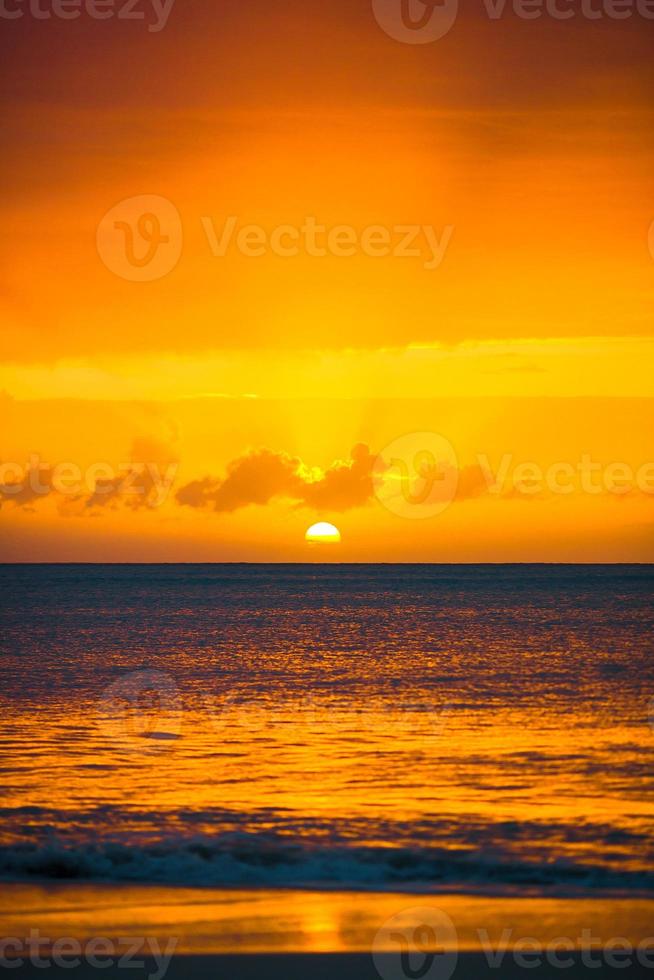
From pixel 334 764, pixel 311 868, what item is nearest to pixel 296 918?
pixel 311 868

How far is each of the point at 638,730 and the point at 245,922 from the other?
1587 cm

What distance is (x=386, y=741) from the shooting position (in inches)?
933

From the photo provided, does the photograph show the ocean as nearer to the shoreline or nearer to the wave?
the wave

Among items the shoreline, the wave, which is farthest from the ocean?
the shoreline

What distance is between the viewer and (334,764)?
21.1m

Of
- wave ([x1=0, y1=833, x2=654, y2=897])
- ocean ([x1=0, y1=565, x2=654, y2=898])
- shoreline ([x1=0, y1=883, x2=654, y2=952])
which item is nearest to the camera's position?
shoreline ([x1=0, y1=883, x2=654, y2=952])

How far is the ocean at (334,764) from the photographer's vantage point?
14.7 meters

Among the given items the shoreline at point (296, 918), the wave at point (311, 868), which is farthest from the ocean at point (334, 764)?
the shoreline at point (296, 918)

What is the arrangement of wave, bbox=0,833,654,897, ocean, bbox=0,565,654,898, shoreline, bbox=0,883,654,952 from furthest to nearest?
ocean, bbox=0,565,654,898
wave, bbox=0,833,654,897
shoreline, bbox=0,883,654,952

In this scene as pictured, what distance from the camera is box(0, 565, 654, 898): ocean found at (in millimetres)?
14742

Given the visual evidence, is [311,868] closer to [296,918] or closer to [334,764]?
[296,918]

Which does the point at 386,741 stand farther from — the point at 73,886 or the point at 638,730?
the point at 73,886

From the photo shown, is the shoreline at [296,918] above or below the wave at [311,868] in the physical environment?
below

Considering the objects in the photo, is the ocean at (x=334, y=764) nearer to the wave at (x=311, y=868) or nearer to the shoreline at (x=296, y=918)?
the wave at (x=311, y=868)
